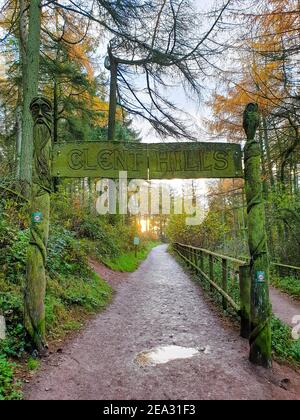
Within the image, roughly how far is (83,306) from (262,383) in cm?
377

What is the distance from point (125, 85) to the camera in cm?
1294

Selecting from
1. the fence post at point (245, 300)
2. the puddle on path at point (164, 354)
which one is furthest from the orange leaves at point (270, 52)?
the puddle on path at point (164, 354)

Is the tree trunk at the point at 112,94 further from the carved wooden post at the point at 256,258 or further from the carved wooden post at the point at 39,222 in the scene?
the carved wooden post at the point at 256,258

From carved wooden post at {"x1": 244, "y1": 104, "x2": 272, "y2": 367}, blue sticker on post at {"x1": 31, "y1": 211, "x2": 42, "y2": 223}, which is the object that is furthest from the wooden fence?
blue sticker on post at {"x1": 31, "y1": 211, "x2": 42, "y2": 223}

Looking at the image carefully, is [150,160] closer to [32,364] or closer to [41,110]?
[41,110]

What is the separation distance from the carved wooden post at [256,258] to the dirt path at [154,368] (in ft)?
0.85

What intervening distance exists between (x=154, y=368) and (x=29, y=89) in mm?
7642

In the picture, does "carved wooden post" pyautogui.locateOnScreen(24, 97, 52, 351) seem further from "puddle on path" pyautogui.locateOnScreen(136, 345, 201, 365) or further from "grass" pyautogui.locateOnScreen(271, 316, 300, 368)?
"grass" pyautogui.locateOnScreen(271, 316, 300, 368)

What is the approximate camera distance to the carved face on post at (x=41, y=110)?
4.21m

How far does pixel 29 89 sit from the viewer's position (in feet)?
26.7

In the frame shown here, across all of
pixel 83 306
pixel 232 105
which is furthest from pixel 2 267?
pixel 232 105

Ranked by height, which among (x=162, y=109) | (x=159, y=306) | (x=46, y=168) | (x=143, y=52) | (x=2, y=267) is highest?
(x=143, y=52)
